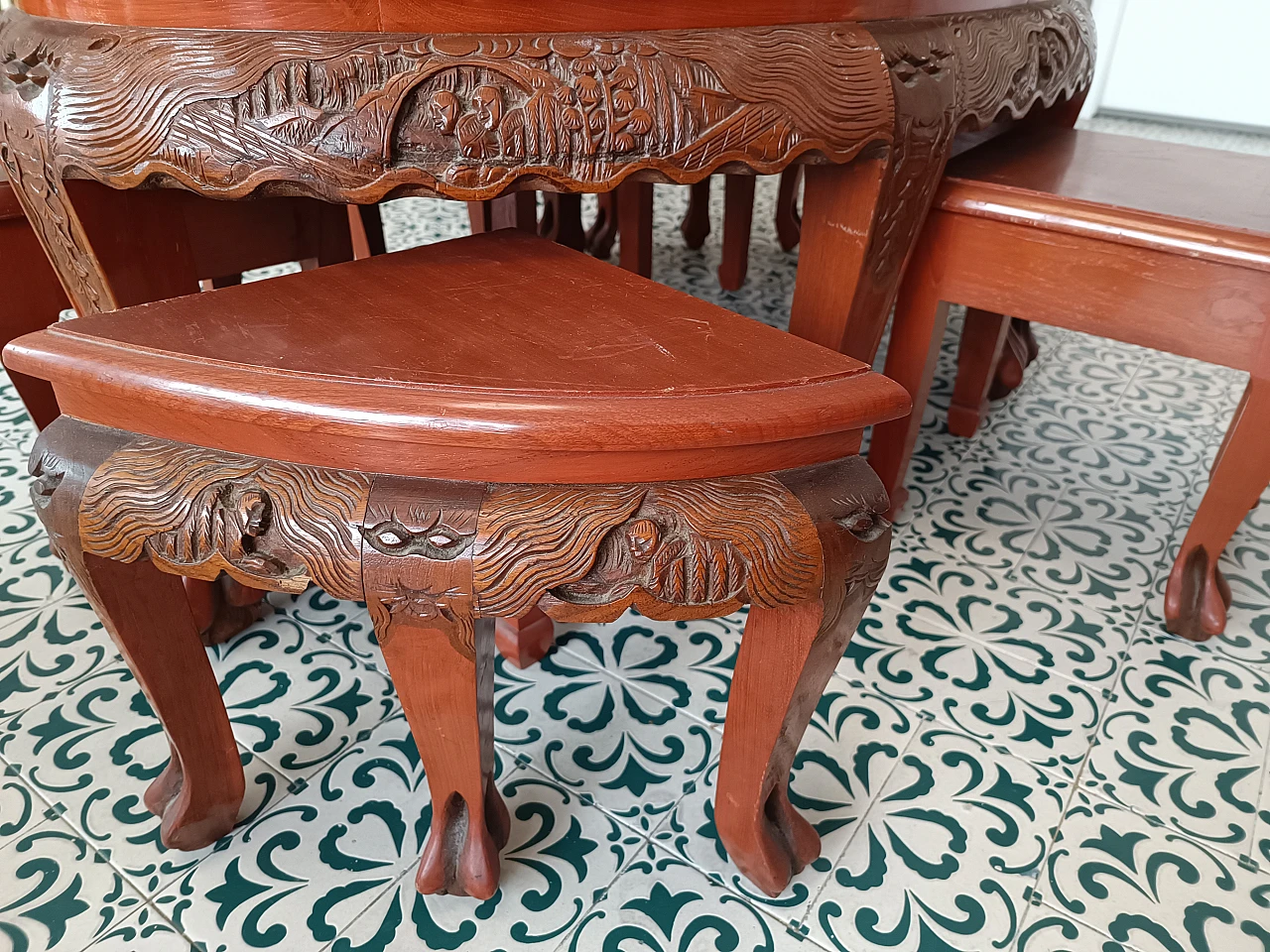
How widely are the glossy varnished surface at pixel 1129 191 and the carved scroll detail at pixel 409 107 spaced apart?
391 mm

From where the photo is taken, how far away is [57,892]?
0.83 m

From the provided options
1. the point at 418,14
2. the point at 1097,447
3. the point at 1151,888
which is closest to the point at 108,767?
the point at 418,14

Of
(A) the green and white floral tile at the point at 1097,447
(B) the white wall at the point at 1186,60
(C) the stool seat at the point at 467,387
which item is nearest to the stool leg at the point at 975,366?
(A) the green and white floral tile at the point at 1097,447

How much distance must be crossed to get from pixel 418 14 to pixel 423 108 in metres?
0.07

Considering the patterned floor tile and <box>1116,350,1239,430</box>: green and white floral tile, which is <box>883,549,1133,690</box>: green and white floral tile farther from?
<box>1116,350,1239,430</box>: green and white floral tile

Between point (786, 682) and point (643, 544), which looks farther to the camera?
point (786, 682)

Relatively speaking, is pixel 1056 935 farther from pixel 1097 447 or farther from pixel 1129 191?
pixel 1097 447

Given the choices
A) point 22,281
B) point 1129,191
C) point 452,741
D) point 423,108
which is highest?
point 423,108

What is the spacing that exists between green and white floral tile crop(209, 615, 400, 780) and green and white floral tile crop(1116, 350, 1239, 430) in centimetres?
146

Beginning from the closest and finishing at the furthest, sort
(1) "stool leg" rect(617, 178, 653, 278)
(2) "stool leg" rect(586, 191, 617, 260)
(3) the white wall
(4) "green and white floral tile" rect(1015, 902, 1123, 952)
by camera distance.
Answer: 1. (4) "green and white floral tile" rect(1015, 902, 1123, 952)
2. (1) "stool leg" rect(617, 178, 653, 278)
3. (2) "stool leg" rect(586, 191, 617, 260)
4. (3) the white wall

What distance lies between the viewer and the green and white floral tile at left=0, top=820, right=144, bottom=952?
0.80 metres

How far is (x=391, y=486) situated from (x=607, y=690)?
54 cm

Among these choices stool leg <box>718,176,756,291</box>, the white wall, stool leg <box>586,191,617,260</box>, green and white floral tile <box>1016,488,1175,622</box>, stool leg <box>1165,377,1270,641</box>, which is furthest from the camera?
the white wall

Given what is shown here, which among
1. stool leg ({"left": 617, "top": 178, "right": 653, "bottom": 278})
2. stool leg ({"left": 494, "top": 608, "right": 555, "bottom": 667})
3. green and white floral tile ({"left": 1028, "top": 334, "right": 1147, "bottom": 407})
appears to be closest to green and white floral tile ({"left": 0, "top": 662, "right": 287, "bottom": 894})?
stool leg ({"left": 494, "top": 608, "right": 555, "bottom": 667})
